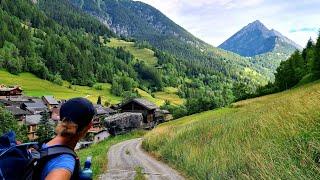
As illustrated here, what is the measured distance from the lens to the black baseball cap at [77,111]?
5215 mm

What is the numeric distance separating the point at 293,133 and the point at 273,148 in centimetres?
77

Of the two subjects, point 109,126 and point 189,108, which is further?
point 189,108

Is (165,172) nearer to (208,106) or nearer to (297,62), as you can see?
(297,62)

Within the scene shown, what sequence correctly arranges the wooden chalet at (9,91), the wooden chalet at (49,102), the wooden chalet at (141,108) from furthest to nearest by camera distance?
the wooden chalet at (9,91), the wooden chalet at (49,102), the wooden chalet at (141,108)

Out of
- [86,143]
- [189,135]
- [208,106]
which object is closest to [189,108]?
[208,106]

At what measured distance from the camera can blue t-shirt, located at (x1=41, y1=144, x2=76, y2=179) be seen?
4.67 metres

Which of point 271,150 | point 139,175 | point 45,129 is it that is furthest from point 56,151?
point 45,129

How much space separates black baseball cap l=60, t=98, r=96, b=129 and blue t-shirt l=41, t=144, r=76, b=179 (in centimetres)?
49

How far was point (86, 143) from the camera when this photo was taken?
107688 millimetres

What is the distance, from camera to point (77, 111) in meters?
5.22

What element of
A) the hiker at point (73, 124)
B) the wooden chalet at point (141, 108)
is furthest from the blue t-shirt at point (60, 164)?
the wooden chalet at point (141, 108)

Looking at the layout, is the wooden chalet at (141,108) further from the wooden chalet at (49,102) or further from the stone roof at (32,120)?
the wooden chalet at (49,102)

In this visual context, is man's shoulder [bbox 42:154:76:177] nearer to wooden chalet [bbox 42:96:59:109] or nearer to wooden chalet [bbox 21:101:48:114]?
wooden chalet [bbox 21:101:48:114]

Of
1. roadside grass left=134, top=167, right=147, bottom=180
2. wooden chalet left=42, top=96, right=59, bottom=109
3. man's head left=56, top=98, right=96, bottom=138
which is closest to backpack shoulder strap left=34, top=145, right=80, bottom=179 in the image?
man's head left=56, top=98, right=96, bottom=138
